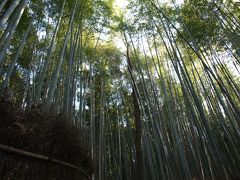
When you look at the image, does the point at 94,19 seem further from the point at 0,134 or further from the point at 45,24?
the point at 0,134

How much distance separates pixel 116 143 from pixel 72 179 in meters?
7.22

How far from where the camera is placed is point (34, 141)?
2354 millimetres

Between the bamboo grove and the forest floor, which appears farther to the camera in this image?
the bamboo grove

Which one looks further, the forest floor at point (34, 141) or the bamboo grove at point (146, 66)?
the bamboo grove at point (146, 66)

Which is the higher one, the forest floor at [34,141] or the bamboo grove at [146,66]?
the bamboo grove at [146,66]

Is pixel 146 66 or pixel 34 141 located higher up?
pixel 146 66

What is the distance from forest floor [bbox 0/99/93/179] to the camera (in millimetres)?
1975

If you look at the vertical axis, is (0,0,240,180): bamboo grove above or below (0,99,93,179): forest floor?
above

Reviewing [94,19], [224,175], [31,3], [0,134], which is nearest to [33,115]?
[0,134]

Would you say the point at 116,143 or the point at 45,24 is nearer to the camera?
the point at 45,24

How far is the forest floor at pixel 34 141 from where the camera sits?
6.48ft

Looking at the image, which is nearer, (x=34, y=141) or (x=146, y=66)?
(x=34, y=141)

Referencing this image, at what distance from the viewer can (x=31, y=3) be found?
6.43 metres

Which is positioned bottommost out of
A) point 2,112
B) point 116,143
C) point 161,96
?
point 2,112
